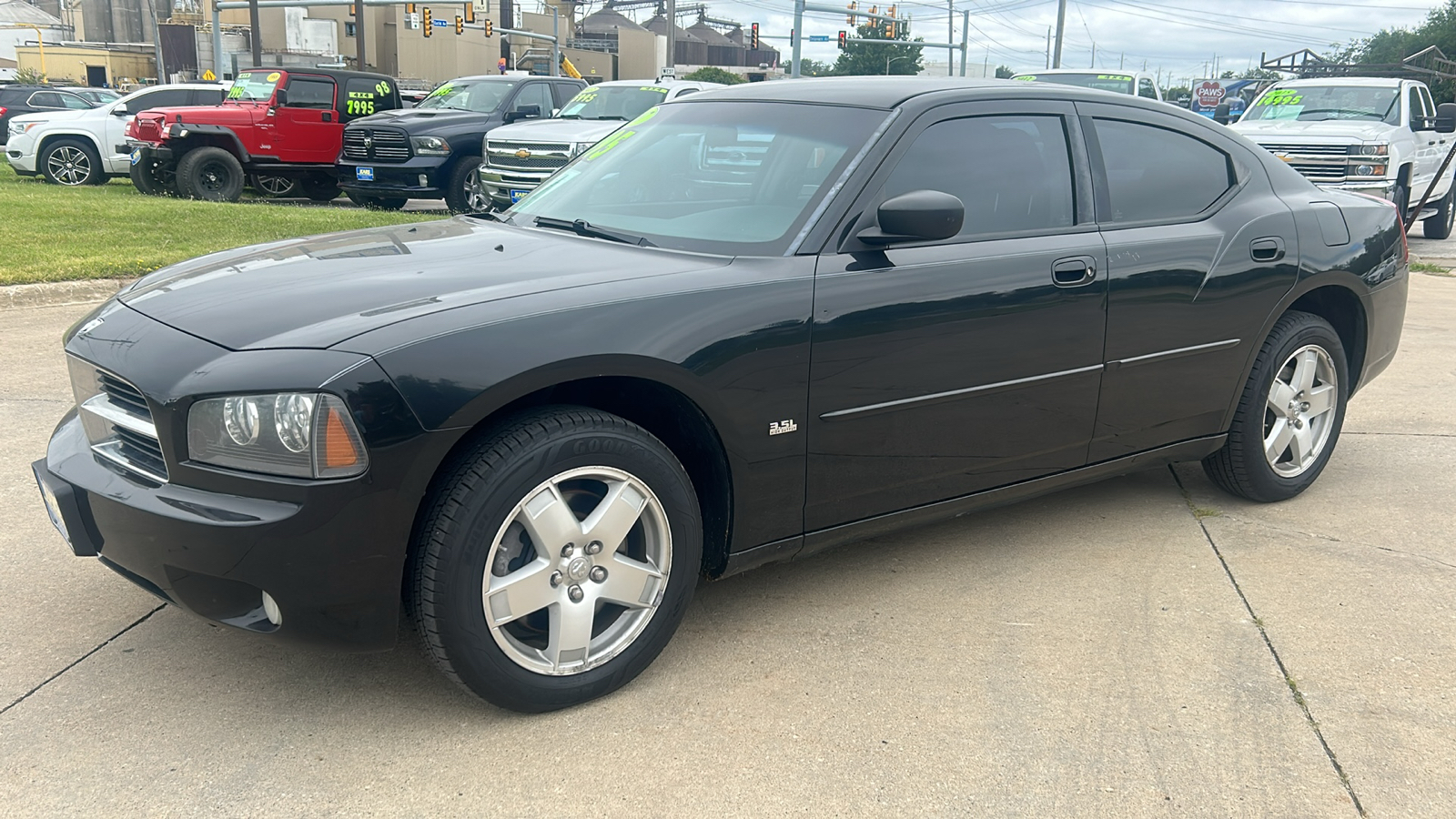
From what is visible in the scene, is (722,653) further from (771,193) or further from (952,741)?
(771,193)

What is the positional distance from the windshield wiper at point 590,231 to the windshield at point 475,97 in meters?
11.9

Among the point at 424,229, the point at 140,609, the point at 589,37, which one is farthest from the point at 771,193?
the point at 589,37

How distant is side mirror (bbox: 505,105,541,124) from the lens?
1505 centimetres

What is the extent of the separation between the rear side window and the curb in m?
8.22

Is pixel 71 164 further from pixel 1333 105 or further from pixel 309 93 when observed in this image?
pixel 1333 105

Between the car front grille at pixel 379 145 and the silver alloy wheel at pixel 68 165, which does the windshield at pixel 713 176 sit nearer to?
the car front grille at pixel 379 145

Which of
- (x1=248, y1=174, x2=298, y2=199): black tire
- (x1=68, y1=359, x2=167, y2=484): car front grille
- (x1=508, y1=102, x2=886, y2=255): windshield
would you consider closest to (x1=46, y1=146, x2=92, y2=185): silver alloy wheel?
(x1=248, y1=174, x2=298, y2=199): black tire

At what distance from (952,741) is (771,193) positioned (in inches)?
64.3

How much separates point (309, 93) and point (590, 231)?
13378 millimetres

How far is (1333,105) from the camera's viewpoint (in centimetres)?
A: 1427

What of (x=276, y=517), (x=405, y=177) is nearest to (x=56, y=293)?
(x=276, y=517)

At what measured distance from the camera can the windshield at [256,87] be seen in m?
15.3

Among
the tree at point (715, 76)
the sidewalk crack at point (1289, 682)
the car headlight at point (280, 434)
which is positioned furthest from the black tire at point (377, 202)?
the tree at point (715, 76)

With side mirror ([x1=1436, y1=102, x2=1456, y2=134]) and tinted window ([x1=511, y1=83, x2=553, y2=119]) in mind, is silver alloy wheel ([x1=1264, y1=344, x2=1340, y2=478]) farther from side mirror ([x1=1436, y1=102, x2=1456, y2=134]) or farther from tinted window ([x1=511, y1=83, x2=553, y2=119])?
tinted window ([x1=511, y1=83, x2=553, y2=119])
